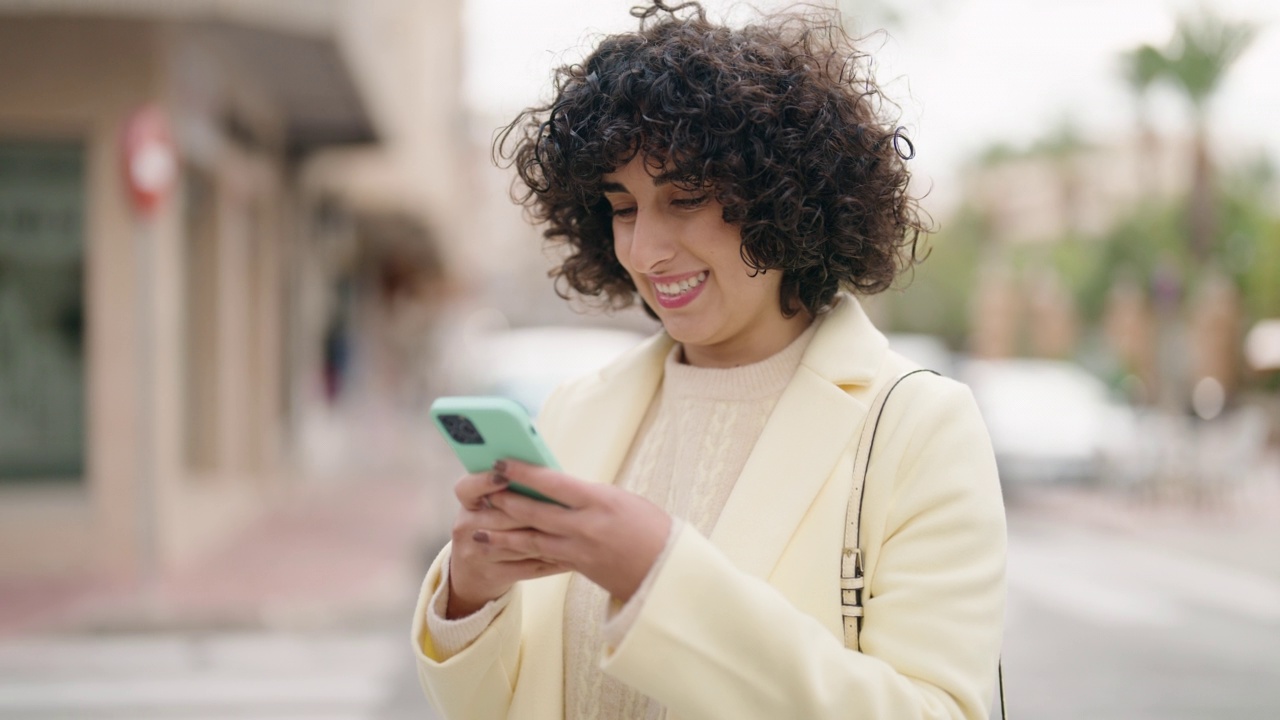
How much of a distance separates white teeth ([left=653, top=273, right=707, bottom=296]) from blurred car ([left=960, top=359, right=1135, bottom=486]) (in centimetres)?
1308

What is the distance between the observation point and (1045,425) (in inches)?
609

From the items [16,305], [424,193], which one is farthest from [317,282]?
[16,305]

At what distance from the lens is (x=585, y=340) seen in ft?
31.7

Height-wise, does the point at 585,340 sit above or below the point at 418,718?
above

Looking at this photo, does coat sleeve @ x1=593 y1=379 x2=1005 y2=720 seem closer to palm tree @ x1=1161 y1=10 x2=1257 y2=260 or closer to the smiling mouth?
the smiling mouth

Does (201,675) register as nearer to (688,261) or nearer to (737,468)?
(737,468)

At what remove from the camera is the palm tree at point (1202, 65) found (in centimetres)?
2161

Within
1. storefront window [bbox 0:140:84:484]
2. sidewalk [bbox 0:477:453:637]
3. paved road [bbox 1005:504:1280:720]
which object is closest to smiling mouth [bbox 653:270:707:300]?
paved road [bbox 1005:504:1280:720]

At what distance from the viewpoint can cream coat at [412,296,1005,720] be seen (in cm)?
133

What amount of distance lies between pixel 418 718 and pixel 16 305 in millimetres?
5322

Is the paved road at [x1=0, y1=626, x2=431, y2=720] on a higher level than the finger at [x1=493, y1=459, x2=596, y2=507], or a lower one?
lower

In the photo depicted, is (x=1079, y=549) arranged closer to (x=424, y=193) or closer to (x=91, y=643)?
(x=91, y=643)

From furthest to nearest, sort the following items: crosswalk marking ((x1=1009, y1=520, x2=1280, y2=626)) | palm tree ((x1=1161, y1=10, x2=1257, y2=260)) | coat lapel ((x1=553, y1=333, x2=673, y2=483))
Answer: palm tree ((x1=1161, y1=10, x2=1257, y2=260)) → crosswalk marking ((x1=1009, y1=520, x2=1280, y2=626)) → coat lapel ((x1=553, y1=333, x2=673, y2=483))

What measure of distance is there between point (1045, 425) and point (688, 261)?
14.8 metres
